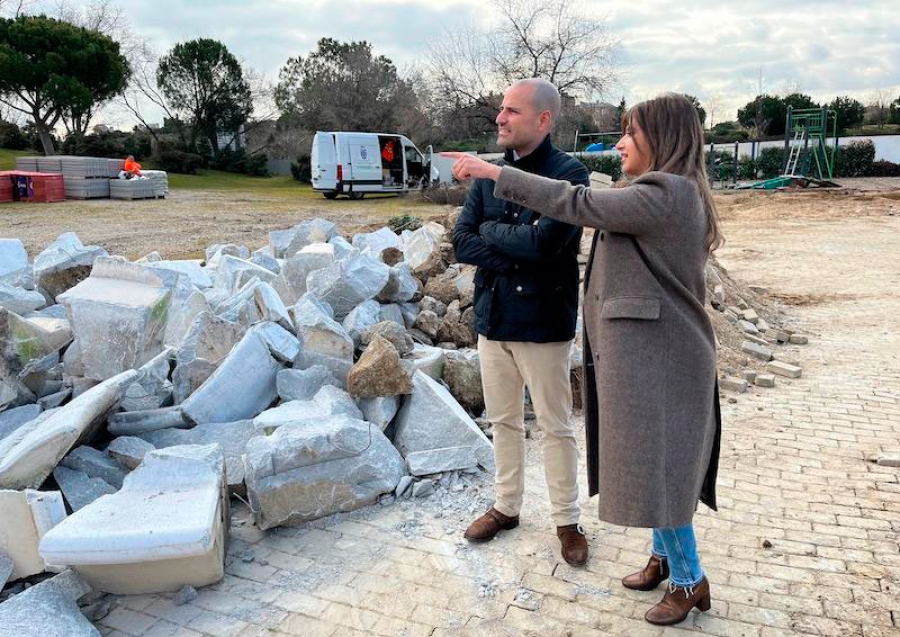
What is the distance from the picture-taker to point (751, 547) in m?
3.33

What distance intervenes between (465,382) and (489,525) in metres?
1.64

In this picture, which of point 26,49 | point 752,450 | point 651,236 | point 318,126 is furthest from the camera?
point 318,126

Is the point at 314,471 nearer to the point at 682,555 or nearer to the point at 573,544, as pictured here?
the point at 573,544

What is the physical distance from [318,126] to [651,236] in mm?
36403

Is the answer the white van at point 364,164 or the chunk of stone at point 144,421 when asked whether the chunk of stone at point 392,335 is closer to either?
the chunk of stone at point 144,421

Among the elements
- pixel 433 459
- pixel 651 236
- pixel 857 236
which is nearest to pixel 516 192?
pixel 651 236

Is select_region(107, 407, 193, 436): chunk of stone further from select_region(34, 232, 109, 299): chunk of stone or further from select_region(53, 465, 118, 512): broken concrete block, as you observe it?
select_region(34, 232, 109, 299): chunk of stone

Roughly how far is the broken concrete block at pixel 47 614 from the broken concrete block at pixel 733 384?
4.65m

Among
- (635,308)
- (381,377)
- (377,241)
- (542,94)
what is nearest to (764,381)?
(381,377)

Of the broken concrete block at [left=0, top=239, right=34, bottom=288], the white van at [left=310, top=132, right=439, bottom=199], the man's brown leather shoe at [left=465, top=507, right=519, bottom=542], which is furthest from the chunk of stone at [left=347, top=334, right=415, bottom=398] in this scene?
the white van at [left=310, top=132, right=439, bottom=199]

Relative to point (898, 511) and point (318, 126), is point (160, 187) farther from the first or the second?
point (898, 511)

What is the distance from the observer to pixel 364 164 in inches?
912

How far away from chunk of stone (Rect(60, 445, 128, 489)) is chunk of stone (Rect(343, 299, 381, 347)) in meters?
1.80

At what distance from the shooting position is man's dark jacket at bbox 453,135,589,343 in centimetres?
295
